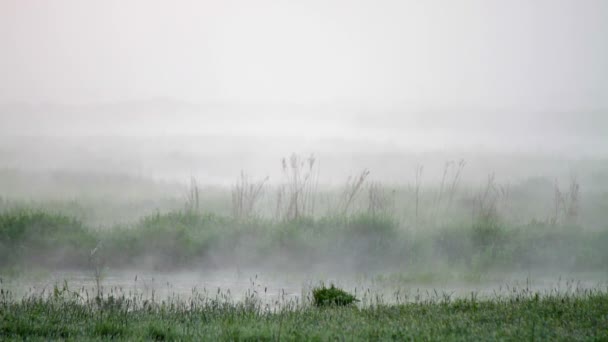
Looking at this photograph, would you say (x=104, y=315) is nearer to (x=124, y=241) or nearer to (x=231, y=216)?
(x=124, y=241)

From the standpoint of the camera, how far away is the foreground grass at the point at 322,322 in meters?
8.55

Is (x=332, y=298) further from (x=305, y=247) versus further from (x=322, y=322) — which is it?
(x=305, y=247)

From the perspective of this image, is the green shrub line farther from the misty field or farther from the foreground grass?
the foreground grass

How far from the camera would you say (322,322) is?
9.75 m

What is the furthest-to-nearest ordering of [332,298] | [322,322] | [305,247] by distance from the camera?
[305,247] < [332,298] < [322,322]

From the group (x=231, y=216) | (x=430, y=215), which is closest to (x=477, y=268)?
(x=430, y=215)

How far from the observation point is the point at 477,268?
20531mm

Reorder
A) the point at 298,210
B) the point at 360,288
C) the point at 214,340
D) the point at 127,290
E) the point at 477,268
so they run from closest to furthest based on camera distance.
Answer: the point at 214,340 < the point at 127,290 < the point at 360,288 < the point at 477,268 < the point at 298,210

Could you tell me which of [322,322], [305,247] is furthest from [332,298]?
[305,247]

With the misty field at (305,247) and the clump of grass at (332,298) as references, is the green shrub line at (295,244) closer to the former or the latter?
the misty field at (305,247)

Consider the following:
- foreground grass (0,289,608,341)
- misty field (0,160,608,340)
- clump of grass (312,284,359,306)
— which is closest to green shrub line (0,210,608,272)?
misty field (0,160,608,340)

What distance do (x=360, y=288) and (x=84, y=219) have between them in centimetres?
1135

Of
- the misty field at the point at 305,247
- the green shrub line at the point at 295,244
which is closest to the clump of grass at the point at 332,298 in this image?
the misty field at the point at 305,247

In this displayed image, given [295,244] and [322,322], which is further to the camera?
[295,244]
